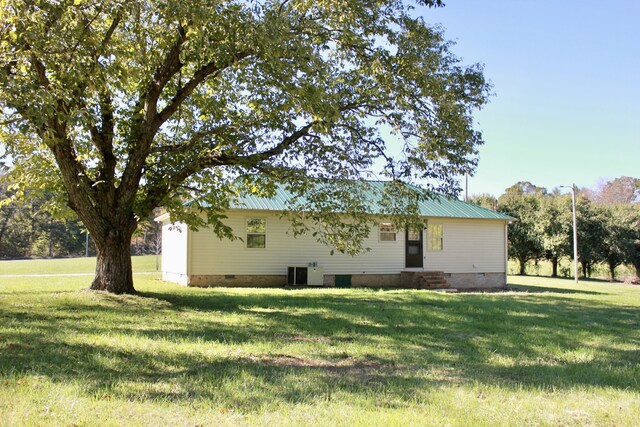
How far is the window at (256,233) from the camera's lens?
19.5 metres

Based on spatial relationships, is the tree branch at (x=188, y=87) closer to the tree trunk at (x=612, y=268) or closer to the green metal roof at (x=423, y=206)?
the green metal roof at (x=423, y=206)

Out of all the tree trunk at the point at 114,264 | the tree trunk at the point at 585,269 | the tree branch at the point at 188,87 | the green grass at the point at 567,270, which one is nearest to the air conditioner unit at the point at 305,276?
the tree trunk at the point at 114,264

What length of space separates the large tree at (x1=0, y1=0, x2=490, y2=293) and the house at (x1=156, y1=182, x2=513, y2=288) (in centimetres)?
559

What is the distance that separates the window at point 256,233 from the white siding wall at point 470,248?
7149mm

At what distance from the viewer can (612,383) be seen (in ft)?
18.2

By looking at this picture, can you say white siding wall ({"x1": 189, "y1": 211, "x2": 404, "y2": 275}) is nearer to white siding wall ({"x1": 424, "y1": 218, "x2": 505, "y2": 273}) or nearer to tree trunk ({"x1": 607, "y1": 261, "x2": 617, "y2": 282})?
white siding wall ({"x1": 424, "y1": 218, "x2": 505, "y2": 273})

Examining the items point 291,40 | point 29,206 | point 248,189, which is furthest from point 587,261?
point 29,206

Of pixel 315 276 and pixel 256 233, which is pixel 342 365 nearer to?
pixel 315 276

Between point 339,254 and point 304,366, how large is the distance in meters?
14.8

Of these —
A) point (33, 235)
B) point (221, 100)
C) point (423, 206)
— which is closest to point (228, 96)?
point (221, 100)

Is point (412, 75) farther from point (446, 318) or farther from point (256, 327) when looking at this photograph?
point (256, 327)

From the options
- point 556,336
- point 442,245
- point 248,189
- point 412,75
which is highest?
point 412,75

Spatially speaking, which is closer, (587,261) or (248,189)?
(248,189)

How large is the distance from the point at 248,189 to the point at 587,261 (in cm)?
3085
